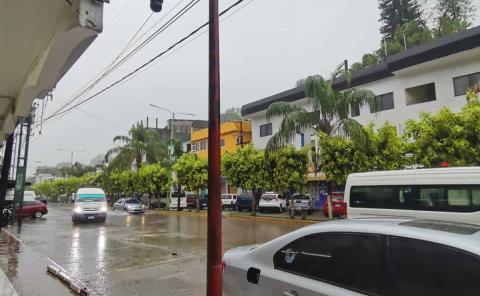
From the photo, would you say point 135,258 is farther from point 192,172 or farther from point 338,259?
point 192,172

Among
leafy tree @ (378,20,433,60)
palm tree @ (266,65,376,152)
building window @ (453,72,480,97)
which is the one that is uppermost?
leafy tree @ (378,20,433,60)

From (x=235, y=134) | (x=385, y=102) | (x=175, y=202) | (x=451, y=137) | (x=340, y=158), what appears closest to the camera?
(x=451, y=137)

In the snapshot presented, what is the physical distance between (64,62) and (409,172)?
8.90 metres

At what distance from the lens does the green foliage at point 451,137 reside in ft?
50.5

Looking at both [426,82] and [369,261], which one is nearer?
[369,261]

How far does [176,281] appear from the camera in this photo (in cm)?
833

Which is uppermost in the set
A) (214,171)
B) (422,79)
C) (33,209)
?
(422,79)

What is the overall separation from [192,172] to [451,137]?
22.6 metres

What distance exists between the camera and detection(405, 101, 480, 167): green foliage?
1540 cm

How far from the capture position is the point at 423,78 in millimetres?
24062

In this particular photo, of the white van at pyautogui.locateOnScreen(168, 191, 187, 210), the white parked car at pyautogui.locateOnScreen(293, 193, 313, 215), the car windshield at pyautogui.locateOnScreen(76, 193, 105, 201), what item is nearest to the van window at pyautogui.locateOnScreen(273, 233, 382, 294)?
the white parked car at pyautogui.locateOnScreen(293, 193, 313, 215)

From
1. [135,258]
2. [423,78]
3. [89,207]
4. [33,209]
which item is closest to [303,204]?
[423,78]

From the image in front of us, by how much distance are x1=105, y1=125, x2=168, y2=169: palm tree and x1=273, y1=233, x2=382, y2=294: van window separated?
132 feet

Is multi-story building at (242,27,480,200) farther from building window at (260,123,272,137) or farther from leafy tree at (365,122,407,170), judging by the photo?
building window at (260,123,272,137)
